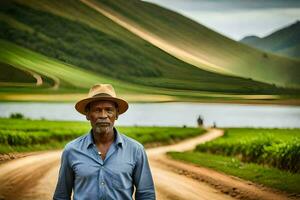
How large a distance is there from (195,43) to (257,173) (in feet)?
15.1

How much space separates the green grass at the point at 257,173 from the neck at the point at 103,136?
814 cm

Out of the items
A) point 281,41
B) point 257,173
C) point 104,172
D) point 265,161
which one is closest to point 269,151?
point 265,161

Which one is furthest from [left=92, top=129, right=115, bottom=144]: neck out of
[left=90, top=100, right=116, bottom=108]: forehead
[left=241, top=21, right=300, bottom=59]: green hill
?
[left=241, top=21, right=300, bottom=59]: green hill

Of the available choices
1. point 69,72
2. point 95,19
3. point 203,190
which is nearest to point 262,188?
point 203,190

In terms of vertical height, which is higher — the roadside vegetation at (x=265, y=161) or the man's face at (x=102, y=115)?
the man's face at (x=102, y=115)

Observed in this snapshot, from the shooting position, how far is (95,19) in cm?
1706

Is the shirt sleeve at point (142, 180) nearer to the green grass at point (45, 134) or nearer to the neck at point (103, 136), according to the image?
the neck at point (103, 136)

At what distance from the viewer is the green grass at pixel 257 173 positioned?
12.5 m

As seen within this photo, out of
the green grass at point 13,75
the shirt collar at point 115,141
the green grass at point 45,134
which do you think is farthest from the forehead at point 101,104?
the green grass at point 45,134

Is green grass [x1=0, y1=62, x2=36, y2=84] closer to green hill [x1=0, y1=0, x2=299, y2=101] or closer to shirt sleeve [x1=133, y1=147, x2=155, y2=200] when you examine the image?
green hill [x1=0, y1=0, x2=299, y2=101]

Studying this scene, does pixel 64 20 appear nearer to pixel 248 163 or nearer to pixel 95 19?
pixel 95 19

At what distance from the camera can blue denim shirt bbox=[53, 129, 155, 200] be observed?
4129 mm

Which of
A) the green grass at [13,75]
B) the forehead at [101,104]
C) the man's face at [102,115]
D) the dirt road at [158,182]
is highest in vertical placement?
the green grass at [13,75]

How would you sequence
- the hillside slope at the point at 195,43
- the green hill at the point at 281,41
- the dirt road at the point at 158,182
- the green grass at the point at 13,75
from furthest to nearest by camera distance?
the hillside slope at the point at 195,43
the green hill at the point at 281,41
the green grass at the point at 13,75
the dirt road at the point at 158,182
